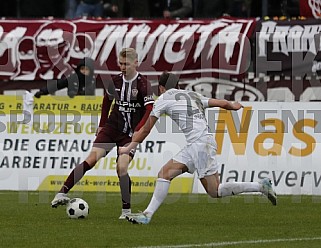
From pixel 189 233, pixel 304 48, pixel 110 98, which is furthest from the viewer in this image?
pixel 304 48

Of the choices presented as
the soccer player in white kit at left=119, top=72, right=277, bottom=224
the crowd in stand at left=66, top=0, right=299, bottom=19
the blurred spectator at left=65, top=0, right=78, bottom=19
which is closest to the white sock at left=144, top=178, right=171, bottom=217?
the soccer player in white kit at left=119, top=72, right=277, bottom=224

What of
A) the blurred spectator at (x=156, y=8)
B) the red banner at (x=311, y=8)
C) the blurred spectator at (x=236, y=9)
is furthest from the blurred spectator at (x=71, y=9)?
the red banner at (x=311, y=8)

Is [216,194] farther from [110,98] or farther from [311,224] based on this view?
[110,98]

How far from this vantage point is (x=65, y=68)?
71.5 feet

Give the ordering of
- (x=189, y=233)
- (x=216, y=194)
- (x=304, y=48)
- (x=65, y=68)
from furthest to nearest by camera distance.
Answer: (x=65, y=68)
(x=304, y=48)
(x=216, y=194)
(x=189, y=233)

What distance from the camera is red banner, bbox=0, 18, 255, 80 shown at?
68.2 feet

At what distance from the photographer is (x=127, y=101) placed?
13.8 metres

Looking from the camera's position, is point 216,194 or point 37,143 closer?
point 216,194

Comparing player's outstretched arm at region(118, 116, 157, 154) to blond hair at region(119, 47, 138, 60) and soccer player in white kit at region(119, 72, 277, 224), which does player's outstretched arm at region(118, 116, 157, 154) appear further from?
blond hair at region(119, 47, 138, 60)

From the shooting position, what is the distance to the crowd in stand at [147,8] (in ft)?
72.6

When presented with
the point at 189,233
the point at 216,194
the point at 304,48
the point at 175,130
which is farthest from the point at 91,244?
the point at 304,48

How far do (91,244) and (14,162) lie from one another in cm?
788

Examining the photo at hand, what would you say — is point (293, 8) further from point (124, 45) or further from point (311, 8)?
point (124, 45)

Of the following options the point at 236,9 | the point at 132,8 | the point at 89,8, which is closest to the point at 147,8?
the point at 132,8
